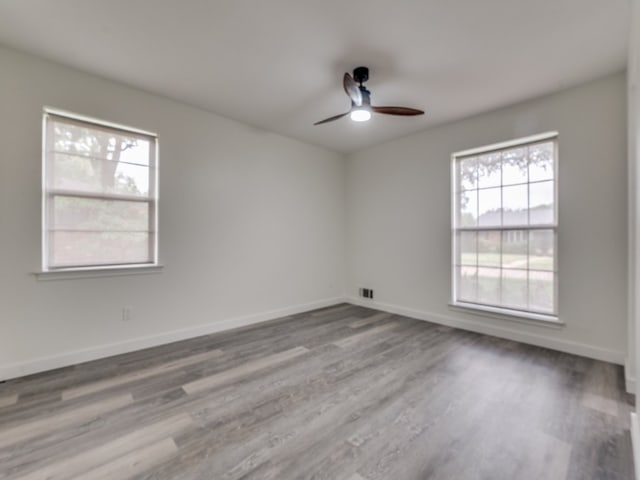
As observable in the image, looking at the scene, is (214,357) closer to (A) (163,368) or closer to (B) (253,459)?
(A) (163,368)

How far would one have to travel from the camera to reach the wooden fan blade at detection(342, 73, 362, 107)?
237 cm

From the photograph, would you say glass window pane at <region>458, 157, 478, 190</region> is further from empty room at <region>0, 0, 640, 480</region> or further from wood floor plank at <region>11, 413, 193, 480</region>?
wood floor plank at <region>11, 413, 193, 480</region>

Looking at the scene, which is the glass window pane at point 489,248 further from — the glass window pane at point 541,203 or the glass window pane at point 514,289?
the glass window pane at point 541,203

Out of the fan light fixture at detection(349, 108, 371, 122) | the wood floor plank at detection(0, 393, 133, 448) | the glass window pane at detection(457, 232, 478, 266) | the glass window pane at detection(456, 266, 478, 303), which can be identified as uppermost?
the fan light fixture at detection(349, 108, 371, 122)

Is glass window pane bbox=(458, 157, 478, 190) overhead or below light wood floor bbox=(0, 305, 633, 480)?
overhead

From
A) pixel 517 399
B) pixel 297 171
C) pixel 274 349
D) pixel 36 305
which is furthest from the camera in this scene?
pixel 297 171

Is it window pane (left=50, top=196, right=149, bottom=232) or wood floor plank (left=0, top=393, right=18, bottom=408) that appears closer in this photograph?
wood floor plank (left=0, top=393, right=18, bottom=408)

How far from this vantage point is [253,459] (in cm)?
156

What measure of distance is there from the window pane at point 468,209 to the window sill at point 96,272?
3749 millimetres

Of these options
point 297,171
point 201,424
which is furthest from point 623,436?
point 297,171

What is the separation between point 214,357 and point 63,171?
7.32ft

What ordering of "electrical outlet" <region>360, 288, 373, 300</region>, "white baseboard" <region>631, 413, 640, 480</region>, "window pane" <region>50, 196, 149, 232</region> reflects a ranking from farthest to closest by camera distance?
1. "electrical outlet" <region>360, 288, 373, 300</region>
2. "window pane" <region>50, 196, 149, 232</region>
3. "white baseboard" <region>631, 413, 640, 480</region>

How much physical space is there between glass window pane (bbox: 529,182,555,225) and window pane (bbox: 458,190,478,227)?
603mm

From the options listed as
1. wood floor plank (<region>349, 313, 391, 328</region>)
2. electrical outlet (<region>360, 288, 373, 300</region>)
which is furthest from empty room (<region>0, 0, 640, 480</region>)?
electrical outlet (<region>360, 288, 373, 300</region>)
